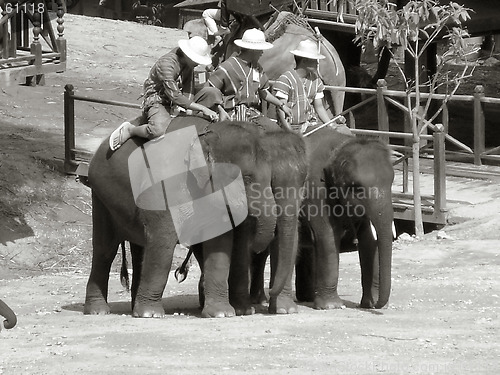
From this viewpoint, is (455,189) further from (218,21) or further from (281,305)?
(281,305)

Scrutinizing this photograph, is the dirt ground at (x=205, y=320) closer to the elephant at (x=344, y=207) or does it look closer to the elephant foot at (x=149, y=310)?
the elephant foot at (x=149, y=310)

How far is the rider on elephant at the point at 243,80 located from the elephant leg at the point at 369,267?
1386 millimetres

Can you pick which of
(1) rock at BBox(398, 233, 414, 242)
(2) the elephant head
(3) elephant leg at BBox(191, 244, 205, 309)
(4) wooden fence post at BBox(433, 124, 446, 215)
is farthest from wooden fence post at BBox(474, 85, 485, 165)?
(3) elephant leg at BBox(191, 244, 205, 309)

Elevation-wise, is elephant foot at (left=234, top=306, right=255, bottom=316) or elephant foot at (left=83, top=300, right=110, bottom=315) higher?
elephant foot at (left=234, top=306, right=255, bottom=316)

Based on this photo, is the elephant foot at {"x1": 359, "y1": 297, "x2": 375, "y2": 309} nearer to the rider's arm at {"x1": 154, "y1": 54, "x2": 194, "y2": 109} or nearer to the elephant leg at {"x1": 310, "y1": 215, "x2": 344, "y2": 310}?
the elephant leg at {"x1": 310, "y1": 215, "x2": 344, "y2": 310}

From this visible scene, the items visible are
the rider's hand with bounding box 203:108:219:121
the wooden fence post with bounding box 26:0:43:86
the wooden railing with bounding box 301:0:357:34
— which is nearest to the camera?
the rider's hand with bounding box 203:108:219:121

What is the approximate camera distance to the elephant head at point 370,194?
10578 mm

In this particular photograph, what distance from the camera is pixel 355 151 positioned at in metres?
10.9

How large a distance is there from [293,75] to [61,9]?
805 centimetres

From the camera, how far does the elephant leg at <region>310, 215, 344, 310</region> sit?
11.1 metres

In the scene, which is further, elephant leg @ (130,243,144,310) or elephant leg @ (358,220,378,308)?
elephant leg @ (130,243,144,310)

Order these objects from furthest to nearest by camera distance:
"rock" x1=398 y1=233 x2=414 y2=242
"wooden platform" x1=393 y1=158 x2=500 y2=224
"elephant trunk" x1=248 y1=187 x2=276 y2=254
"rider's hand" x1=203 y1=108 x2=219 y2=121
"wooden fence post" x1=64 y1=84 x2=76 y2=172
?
"wooden fence post" x1=64 y1=84 x2=76 y2=172, "wooden platform" x1=393 y1=158 x2=500 y2=224, "rock" x1=398 y1=233 x2=414 y2=242, "rider's hand" x1=203 y1=108 x2=219 y2=121, "elephant trunk" x1=248 y1=187 x2=276 y2=254

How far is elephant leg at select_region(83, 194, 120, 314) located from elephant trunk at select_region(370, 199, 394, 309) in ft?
8.06

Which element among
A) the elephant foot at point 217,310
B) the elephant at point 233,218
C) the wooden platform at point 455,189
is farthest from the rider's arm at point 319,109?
the wooden platform at point 455,189
